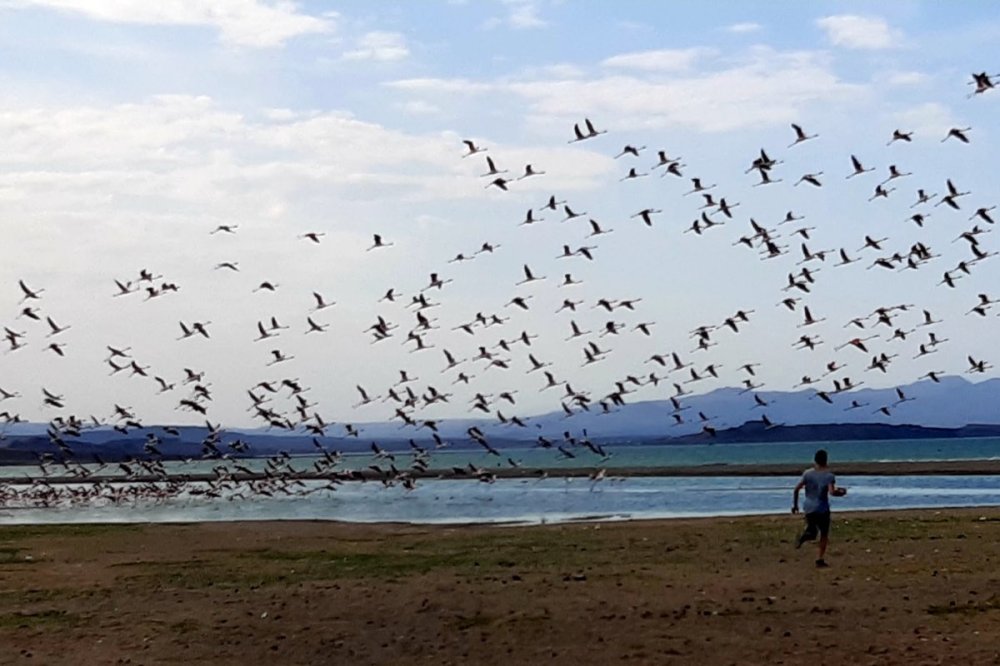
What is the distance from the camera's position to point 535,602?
22969 mm

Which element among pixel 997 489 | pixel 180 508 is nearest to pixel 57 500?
pixel 180 508

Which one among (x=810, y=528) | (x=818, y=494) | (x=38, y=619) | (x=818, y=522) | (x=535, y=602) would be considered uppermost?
(x=818, y=494)

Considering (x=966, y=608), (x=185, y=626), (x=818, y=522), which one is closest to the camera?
(x=966, y=608)

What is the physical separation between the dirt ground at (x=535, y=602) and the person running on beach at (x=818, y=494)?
2.46 feet

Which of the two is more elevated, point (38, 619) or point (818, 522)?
point (818, 522)

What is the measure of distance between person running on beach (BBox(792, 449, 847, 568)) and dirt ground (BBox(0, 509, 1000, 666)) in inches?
29.5

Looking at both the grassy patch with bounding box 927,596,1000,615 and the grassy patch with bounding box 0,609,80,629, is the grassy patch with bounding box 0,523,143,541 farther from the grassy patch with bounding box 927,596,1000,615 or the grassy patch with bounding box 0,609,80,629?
the grassy patch with bounding box 927,596,1000,615

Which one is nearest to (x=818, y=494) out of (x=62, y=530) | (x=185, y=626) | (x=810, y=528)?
(x=810, y=528)

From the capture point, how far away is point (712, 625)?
19.8m

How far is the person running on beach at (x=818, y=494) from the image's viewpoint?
82.8ft

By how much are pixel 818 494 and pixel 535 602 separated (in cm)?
620

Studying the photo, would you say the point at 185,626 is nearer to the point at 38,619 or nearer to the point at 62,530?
the point at 38,619

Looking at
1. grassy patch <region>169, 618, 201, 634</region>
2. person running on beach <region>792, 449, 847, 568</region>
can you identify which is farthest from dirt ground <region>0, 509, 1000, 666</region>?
person running on beach <region>792, 449, 847, 568</region>

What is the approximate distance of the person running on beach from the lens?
2525 centimetres
